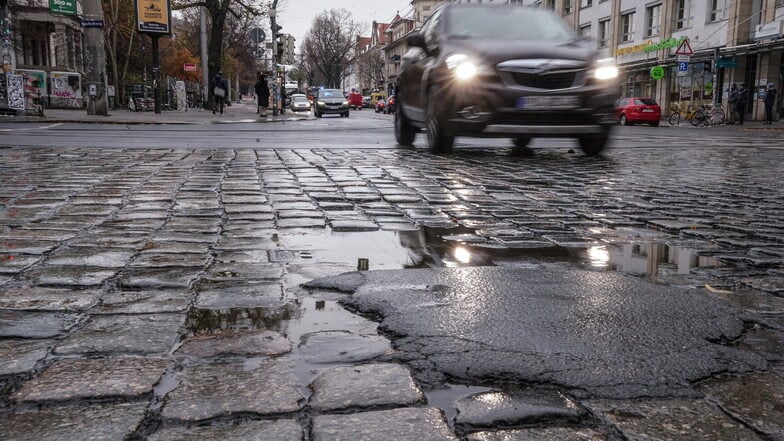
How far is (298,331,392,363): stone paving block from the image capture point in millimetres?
2053

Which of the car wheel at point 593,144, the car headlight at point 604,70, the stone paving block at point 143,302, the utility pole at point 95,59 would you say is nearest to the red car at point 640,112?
the utility pole at point 95,59

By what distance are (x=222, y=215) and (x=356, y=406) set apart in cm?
306

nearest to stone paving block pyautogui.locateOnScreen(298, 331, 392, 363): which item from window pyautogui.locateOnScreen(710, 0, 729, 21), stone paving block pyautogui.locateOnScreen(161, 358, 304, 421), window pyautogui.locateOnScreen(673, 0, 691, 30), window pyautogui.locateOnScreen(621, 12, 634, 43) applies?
stone paving block pyautogui.locateOnScreen(161, 358, 304, 421)

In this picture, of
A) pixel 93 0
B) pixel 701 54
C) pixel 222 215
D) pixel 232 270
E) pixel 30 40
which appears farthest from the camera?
pixel 30 40

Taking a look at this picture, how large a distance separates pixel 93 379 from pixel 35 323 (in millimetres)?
626

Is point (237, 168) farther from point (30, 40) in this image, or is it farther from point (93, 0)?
point (30, 40)

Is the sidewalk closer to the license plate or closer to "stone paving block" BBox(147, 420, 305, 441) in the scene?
the license plate

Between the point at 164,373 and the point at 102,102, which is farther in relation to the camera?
the point at 102,102

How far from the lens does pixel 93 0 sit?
22047 mm

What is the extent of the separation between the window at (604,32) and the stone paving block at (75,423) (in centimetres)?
4599

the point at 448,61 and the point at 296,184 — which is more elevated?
the point at 448,61

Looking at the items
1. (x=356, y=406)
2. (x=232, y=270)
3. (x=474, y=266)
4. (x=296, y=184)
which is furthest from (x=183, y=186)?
(x=356, y=406)

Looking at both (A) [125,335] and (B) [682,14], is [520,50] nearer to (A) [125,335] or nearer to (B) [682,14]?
(A) [125,335]

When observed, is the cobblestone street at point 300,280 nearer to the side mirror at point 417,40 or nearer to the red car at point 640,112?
the side mirror at point 417,40
